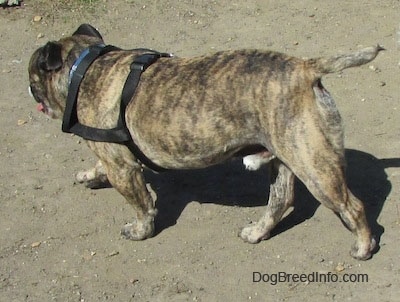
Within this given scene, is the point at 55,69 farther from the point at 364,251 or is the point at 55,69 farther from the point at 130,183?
the point at 364,251

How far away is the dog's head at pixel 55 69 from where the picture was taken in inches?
226

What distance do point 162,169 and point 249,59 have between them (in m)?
1.13

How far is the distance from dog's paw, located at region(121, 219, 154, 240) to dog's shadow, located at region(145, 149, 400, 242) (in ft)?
0.47

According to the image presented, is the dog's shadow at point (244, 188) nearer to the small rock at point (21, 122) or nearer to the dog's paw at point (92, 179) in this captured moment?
the dog's paw at point (92, 179)

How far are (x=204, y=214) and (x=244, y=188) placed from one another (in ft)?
1.44

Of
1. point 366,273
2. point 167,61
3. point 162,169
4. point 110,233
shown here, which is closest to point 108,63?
point 167,61

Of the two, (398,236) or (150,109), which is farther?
(398,236)

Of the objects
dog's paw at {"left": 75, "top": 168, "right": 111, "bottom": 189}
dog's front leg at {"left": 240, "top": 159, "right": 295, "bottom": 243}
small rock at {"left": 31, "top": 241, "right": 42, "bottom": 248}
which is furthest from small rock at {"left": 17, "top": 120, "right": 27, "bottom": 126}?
dog's front leg at {"left": 240, "top": 159, "right": 295, "bottom": 243}

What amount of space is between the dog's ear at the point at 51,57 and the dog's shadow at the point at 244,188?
1.40 metres

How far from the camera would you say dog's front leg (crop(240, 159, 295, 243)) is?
19.6 feet

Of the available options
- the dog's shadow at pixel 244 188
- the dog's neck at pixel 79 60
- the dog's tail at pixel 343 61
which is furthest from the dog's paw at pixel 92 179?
the dog's tail at pixel 343 61

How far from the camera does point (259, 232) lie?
6.00m

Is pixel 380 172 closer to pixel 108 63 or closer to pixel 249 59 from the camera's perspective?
pixel 249 59

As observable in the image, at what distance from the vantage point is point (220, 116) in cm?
526
